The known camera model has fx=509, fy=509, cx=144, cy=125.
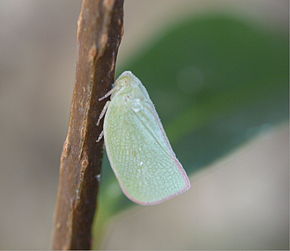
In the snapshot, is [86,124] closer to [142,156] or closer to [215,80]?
[142,156]

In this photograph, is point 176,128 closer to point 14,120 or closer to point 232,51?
point 232,51

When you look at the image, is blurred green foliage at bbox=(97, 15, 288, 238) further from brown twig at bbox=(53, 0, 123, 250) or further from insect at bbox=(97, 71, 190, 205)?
brown twig at bbox=(53, 0, 123, 250)

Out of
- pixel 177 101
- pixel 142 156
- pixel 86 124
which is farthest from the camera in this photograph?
pixel 177 101

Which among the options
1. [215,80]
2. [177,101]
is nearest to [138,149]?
[177,101]

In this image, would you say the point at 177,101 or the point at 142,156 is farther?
the point at 177,101

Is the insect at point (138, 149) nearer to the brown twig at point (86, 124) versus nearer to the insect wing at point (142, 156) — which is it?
the insect wing at point (142, 156)

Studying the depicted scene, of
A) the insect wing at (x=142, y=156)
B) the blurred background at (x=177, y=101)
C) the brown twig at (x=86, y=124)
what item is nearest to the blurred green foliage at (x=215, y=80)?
the blurred background at (x=177, y=101)

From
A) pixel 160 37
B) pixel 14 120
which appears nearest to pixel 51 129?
pixel 14 120
